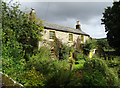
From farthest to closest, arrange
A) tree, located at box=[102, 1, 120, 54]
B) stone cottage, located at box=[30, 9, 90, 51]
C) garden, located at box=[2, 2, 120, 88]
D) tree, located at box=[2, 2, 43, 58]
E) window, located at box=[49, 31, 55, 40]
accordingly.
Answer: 1. window, located at box=[49, 31, 55, 40]
2. stone cottage, located at box=[30, 9, 90, 51]
3. tree, located at box=[102, 1, 120, 54]
4. tree, located at box=[2, 2, 43, 58]
5. garden, located at box=[2, 2, 120, 88]

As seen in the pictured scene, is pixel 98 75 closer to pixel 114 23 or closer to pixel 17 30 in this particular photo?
pixel 17 30

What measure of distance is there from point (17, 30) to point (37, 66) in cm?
383

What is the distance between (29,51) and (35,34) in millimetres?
1786

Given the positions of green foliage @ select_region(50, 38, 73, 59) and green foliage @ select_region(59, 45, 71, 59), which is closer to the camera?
green foliage @ select_region(50, 38, 73, 59)

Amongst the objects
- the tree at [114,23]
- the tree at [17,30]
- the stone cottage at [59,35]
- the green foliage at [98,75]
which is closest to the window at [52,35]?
the stone cottage at [59,35]

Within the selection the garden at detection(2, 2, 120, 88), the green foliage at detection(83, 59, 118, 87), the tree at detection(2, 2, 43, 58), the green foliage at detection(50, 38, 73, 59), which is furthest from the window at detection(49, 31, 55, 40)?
the green foliage at detection(83, 59, 118, 87)

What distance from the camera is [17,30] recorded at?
8.59 m

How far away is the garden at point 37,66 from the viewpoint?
4.26 metres

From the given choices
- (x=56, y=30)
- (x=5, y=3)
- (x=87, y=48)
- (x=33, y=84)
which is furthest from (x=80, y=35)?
(x=33, y=84)

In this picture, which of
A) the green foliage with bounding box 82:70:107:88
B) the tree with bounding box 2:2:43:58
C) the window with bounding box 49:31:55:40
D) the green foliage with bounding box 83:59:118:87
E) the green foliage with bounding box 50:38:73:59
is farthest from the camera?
the window with bounding box 49:31:55:40

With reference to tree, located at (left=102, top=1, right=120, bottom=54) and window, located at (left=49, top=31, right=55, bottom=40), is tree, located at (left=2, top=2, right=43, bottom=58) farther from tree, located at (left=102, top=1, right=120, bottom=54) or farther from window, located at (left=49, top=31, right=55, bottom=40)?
tree, located at (left=102, top=1, right=120, bottom=54)

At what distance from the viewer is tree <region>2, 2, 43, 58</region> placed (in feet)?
24.2

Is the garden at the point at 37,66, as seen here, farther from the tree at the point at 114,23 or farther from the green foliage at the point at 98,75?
the tree at the point at 114,23

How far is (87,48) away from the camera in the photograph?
688 inches
